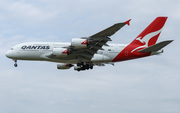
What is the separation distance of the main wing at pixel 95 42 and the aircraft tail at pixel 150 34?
7.14 m

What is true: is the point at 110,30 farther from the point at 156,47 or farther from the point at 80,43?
the point at 156,47

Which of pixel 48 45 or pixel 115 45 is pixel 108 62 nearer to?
pixel 115 45

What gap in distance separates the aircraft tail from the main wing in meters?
7.14

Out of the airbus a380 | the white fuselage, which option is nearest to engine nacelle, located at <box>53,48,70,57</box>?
the airbus a380

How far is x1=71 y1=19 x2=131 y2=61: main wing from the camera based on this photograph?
38.6 metres

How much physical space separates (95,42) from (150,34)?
1122cm

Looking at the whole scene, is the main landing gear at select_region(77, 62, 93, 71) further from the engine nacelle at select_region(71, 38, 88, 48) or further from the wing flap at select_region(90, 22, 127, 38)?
the wing flap at select_region(90, 22, 127, 38)

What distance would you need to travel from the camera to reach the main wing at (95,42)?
127 feet

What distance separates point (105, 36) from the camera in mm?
41000

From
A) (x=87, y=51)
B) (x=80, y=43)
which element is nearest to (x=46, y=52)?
(x=87, y=51)

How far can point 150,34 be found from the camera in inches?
1934

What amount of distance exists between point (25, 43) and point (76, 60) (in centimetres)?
807

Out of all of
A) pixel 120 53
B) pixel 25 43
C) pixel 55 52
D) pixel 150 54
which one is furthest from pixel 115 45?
pixel 25 43

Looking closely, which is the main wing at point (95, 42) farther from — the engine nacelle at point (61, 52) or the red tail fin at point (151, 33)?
the red tail fin at point (151, 33)
